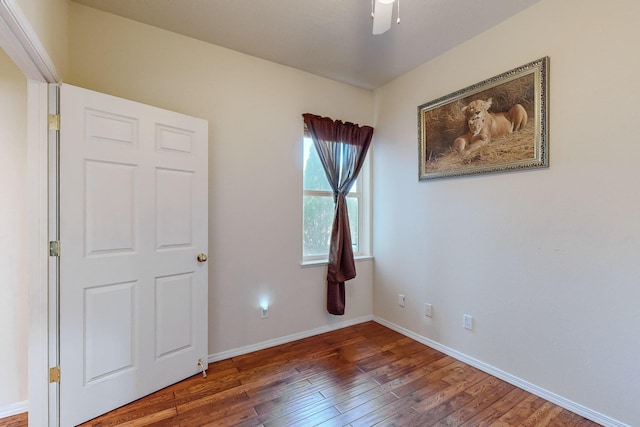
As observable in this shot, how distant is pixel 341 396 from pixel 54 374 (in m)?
1.70

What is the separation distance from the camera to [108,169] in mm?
1687

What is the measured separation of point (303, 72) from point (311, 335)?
264 centimetres

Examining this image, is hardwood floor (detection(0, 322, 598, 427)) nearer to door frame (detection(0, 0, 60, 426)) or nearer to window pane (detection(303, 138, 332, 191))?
door frame (detection(0, 0, 60, 426))

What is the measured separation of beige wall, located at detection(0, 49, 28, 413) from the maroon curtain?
201 centimetres

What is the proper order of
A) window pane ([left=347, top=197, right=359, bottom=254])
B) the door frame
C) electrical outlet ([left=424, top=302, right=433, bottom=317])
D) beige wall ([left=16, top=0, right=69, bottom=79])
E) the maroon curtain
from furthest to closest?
window pane ([left=347, top=197, right=359, bottom=254]), the maroon curtain, electrical outlet ([left=424, top=302, right=433, bottom=317]), the door frame, beige wall ([left=16, top=0, right=69, bottom=79])

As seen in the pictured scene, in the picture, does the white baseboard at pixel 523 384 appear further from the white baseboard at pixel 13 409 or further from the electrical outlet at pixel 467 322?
the white baseboard at pixel 13 409

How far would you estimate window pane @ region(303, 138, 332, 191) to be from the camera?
281cm

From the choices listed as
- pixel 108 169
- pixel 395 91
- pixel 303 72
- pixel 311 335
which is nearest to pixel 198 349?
pixel 311 335

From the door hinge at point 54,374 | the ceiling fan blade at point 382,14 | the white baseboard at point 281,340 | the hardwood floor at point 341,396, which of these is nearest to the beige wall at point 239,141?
the white baseboard at point 281,340

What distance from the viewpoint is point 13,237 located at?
166cm

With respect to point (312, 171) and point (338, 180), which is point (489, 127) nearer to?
point (338, 180)

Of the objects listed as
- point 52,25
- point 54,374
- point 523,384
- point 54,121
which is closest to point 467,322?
point 523,384

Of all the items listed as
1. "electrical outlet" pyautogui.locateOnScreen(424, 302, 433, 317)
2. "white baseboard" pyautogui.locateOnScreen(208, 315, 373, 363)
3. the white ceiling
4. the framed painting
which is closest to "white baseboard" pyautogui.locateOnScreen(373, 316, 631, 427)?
"electrical outlet" pyautogui.locateOnScreen(424, 302, 433, 317)

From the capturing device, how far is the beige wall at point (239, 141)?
6.45ft
